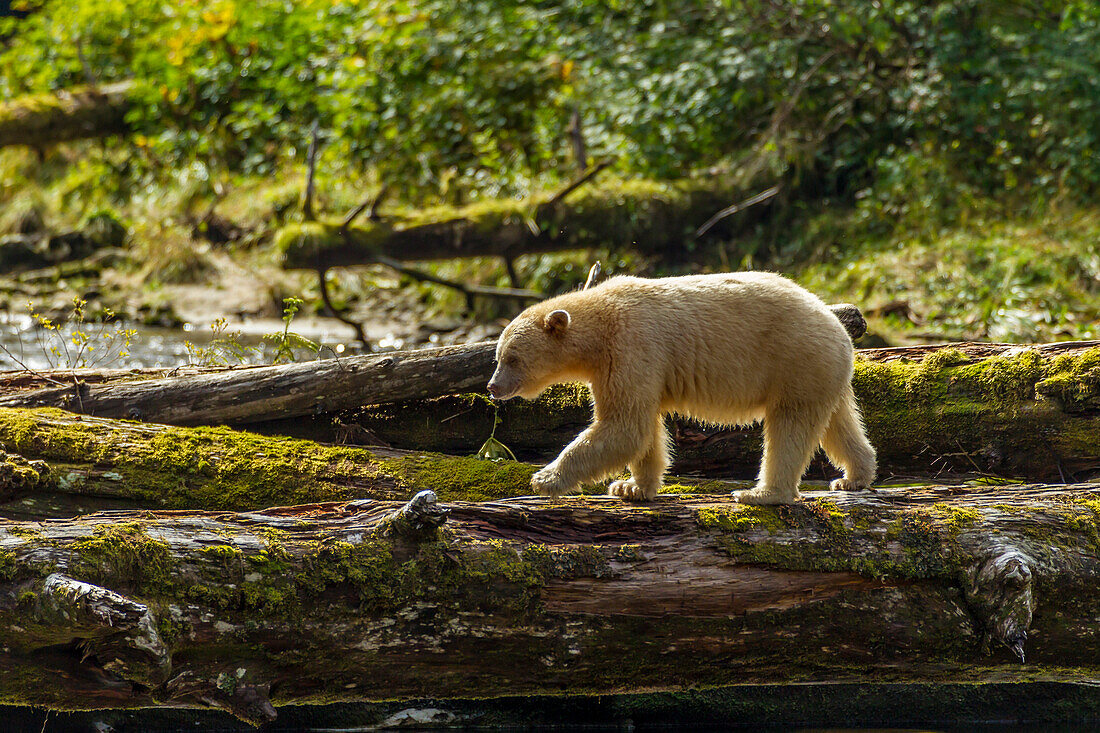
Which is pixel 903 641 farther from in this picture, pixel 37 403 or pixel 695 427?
pixel 37 403

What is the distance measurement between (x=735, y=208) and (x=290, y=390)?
8142 millimetres

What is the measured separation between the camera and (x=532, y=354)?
486 centimetres

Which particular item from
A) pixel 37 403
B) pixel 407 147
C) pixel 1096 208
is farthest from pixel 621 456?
pixel 407 147

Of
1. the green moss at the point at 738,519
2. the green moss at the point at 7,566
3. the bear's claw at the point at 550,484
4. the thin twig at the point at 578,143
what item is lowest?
the green moss at the point at 738,519

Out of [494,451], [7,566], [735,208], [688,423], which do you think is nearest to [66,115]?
[735,208]

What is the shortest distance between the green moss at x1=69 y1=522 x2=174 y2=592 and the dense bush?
10587 mm

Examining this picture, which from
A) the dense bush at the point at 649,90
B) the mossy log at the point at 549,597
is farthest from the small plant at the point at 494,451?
the dense bush at the point at 649,90

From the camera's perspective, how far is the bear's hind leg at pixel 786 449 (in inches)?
178

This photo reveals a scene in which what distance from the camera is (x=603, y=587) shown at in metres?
4.08

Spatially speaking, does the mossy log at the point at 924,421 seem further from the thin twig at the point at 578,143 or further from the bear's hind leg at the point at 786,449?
the thin twig at the point at 578,143

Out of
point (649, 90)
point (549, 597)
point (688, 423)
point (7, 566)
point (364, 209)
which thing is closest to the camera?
point (7, 566)

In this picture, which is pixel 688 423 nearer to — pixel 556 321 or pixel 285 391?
pixel 556 321

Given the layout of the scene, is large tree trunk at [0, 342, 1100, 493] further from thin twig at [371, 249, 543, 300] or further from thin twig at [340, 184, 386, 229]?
thin twig at [340, 184, 386, 229]

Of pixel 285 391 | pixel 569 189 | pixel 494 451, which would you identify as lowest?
pixel 494 451
